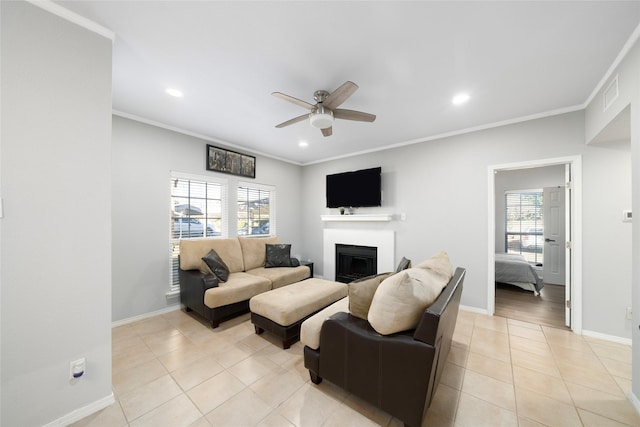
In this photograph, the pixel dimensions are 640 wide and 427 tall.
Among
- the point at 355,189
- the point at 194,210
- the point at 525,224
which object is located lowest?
the point at 525,224

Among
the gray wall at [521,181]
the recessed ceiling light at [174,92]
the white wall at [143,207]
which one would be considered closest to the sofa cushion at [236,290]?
the white wall at [143,207]

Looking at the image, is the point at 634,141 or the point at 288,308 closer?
the point at 634,141

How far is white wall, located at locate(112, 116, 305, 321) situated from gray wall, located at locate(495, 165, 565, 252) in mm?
6869

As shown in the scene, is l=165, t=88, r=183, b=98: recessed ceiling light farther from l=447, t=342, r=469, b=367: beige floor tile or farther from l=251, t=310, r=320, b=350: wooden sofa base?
l=447, t=342, r=469, b=367: beige floor tile

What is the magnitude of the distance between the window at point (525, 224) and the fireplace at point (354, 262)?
13.5 ft

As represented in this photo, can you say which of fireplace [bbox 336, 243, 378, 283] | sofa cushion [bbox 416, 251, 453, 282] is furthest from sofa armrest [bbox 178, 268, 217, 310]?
fireplace [bbox 336, 243, 378, 283]

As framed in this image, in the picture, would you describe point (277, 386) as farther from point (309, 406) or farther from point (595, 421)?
point (595, 421)

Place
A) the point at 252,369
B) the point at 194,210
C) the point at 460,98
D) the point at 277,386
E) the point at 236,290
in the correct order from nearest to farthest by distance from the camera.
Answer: the point at 277,386
the point at 252,369
the point at 460,98
the point at 236,290
the point at 194,210

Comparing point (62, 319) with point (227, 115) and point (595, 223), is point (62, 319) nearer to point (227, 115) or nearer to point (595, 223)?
point (227, 115)

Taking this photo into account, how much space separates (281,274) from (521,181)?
602 cm

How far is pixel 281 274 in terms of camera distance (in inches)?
143

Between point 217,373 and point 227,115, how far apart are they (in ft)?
9.56

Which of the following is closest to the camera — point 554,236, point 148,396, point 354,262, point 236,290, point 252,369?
point 148,396

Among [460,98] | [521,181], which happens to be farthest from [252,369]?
[521,181]
